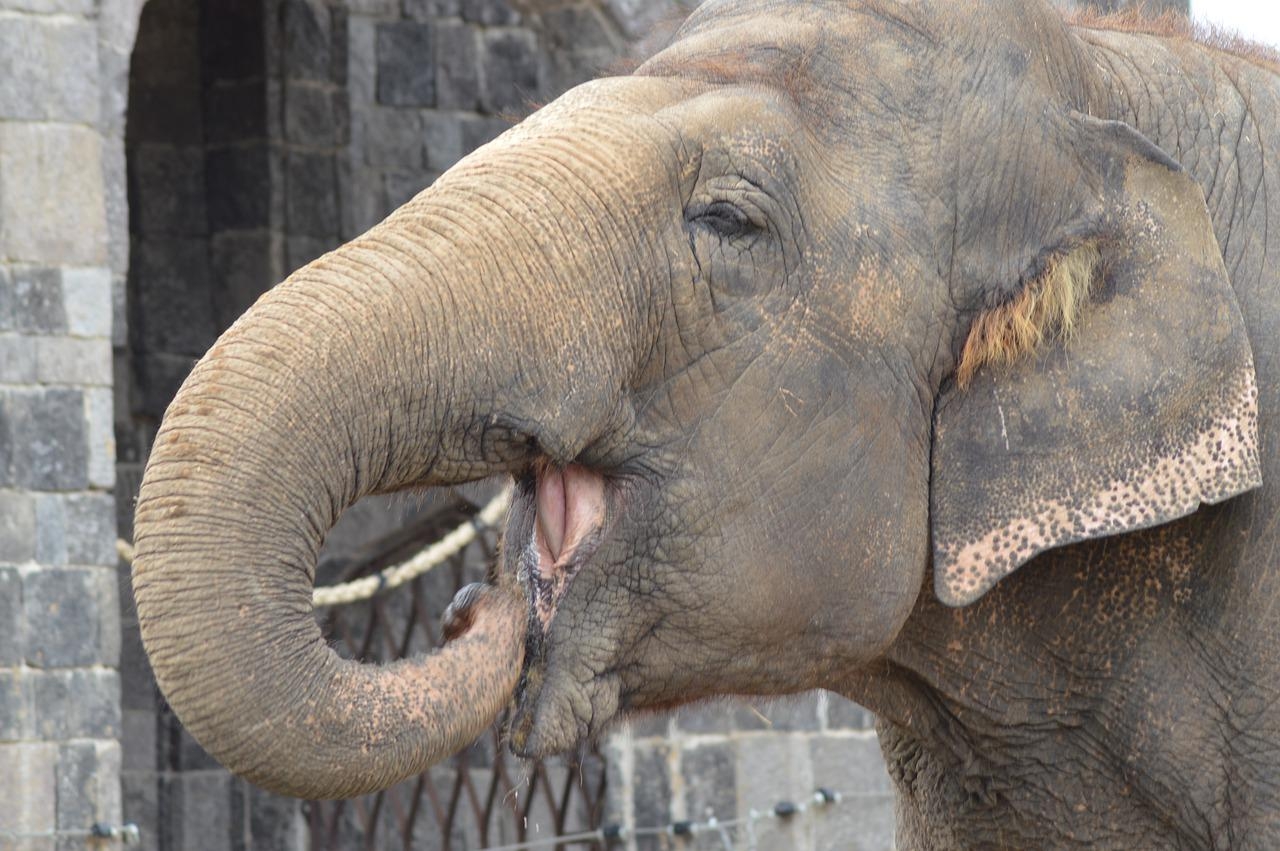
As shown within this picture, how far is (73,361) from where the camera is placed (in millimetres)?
7934

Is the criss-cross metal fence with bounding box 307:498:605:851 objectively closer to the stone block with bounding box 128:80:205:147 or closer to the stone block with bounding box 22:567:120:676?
the stone block with bounding box 128:80:205:147

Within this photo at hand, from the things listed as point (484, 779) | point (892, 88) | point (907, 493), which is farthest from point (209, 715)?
point (484, 779)

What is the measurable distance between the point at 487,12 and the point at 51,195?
537cm

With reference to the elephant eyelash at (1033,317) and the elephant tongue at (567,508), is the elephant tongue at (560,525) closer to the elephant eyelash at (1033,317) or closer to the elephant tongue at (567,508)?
the elephant tongue at (567,508)

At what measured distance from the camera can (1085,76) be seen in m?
3.09

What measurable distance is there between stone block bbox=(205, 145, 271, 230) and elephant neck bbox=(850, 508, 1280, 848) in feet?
Result: 31.6

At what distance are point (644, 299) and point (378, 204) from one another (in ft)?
33.2

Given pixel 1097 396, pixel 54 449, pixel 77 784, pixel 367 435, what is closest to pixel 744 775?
pixel 77 784

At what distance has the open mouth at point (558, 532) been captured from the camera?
2.70 metres

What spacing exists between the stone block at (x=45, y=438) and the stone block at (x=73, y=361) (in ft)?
0.18

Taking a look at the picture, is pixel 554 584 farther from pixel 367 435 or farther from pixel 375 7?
pixel 375 7

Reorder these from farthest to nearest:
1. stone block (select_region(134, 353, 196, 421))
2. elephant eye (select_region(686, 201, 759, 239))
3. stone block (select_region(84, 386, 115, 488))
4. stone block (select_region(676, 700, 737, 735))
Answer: stone block (select_region(134, 353, 196, 421)) → stone block (select_region(676, 700, 737, 735)) → stone block (select_region(84, 386, 115, 488)) → elephant eye (select_region(686, 201, 759, 239))

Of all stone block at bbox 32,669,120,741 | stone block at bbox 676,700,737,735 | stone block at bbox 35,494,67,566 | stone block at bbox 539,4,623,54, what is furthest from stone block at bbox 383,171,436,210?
stone block at bbox 32,669,120,741

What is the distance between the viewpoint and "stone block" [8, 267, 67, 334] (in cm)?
784
